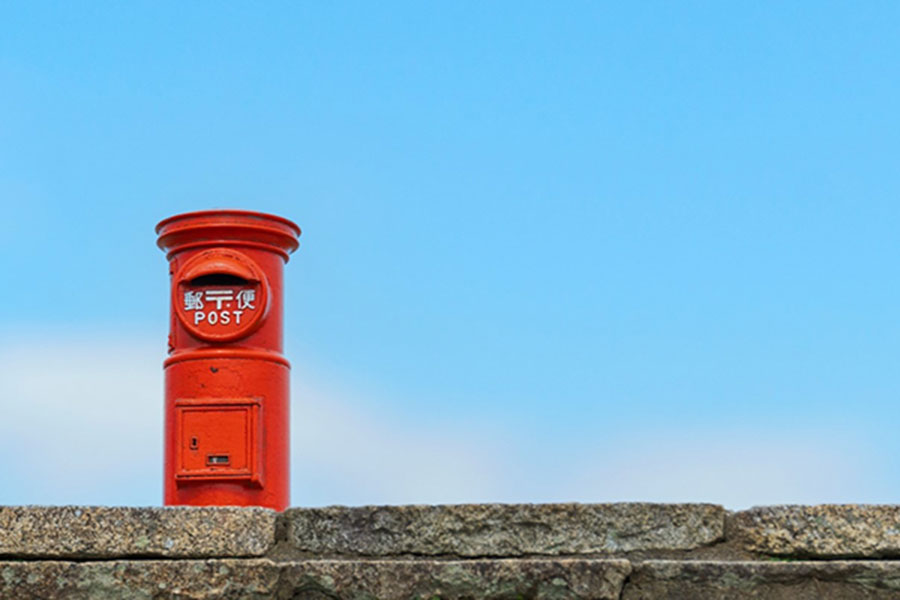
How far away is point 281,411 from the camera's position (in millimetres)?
7391

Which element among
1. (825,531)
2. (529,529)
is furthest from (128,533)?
(825,531)

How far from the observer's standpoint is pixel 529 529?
3695 mm

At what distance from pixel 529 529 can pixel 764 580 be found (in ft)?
2.39

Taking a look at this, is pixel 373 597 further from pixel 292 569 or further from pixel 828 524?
pixel 828 524

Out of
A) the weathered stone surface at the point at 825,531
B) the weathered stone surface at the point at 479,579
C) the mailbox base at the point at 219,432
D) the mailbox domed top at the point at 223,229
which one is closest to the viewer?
the weathered stone surface at the point at 479,579

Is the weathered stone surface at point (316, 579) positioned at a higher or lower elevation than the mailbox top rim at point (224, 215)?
lower

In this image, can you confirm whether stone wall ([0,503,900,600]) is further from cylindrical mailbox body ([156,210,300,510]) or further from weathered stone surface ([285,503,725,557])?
cylindrical mailbox body ([156,210,300,510])

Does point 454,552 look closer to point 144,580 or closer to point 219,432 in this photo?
point 144,580

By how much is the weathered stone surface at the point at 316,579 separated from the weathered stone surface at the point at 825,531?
46 cm

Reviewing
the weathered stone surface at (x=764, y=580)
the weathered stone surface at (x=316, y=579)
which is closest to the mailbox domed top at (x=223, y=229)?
the weathered stone surface at (x=316, y=579)

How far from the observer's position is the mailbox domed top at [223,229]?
7254 millimetres

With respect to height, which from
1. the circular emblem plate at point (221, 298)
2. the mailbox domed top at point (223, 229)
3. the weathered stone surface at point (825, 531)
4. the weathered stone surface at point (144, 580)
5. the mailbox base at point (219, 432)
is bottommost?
the weathered stone surface at point (144, 580)

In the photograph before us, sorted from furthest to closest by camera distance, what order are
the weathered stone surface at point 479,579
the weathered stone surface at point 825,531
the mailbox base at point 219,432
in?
the mailbox base at point 219,432 < the weathered stone surface at point 825,531 < the weathered stone surface at point 479,579

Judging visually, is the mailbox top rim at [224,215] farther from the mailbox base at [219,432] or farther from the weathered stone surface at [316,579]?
the weathered stone surface at [316,579]
